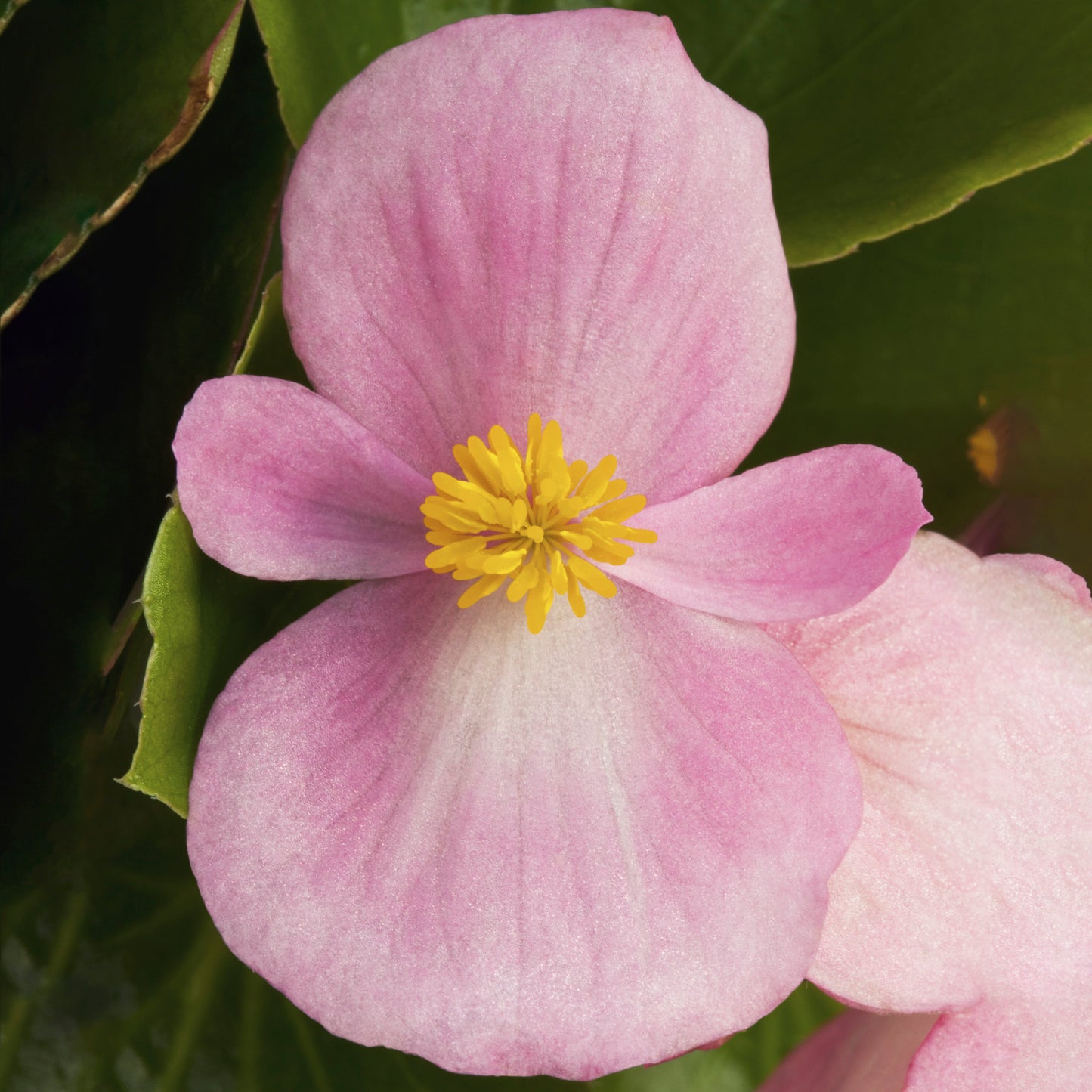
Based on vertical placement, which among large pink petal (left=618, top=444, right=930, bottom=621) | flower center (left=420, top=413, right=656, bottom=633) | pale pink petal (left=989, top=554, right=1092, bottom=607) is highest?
flower center (left=420, top=413, right=656, bottom=633)

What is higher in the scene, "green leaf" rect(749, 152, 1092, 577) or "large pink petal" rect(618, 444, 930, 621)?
"large pink petal" rect(618, 444, 930, 621)

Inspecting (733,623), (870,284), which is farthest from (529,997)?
(870,284)

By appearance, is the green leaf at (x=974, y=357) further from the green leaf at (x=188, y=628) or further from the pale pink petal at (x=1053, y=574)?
the green leaf at (x=188, y=628)

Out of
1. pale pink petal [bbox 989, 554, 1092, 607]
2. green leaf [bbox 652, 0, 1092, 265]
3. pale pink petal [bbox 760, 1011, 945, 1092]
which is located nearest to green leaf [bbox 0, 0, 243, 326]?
green leaf [bbox 652, 0, 1092, 265]

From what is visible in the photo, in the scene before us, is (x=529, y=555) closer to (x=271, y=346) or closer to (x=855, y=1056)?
(x=271, y=346)

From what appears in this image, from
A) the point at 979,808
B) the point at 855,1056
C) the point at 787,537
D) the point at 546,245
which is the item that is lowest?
the point at 855,1056

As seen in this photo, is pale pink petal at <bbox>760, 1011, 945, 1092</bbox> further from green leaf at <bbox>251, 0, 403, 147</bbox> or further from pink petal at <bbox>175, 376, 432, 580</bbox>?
green leaf at <bbox>251, 0, 403, 147</bbox>

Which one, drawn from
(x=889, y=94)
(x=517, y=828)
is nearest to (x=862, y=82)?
(x=889, y=94)
